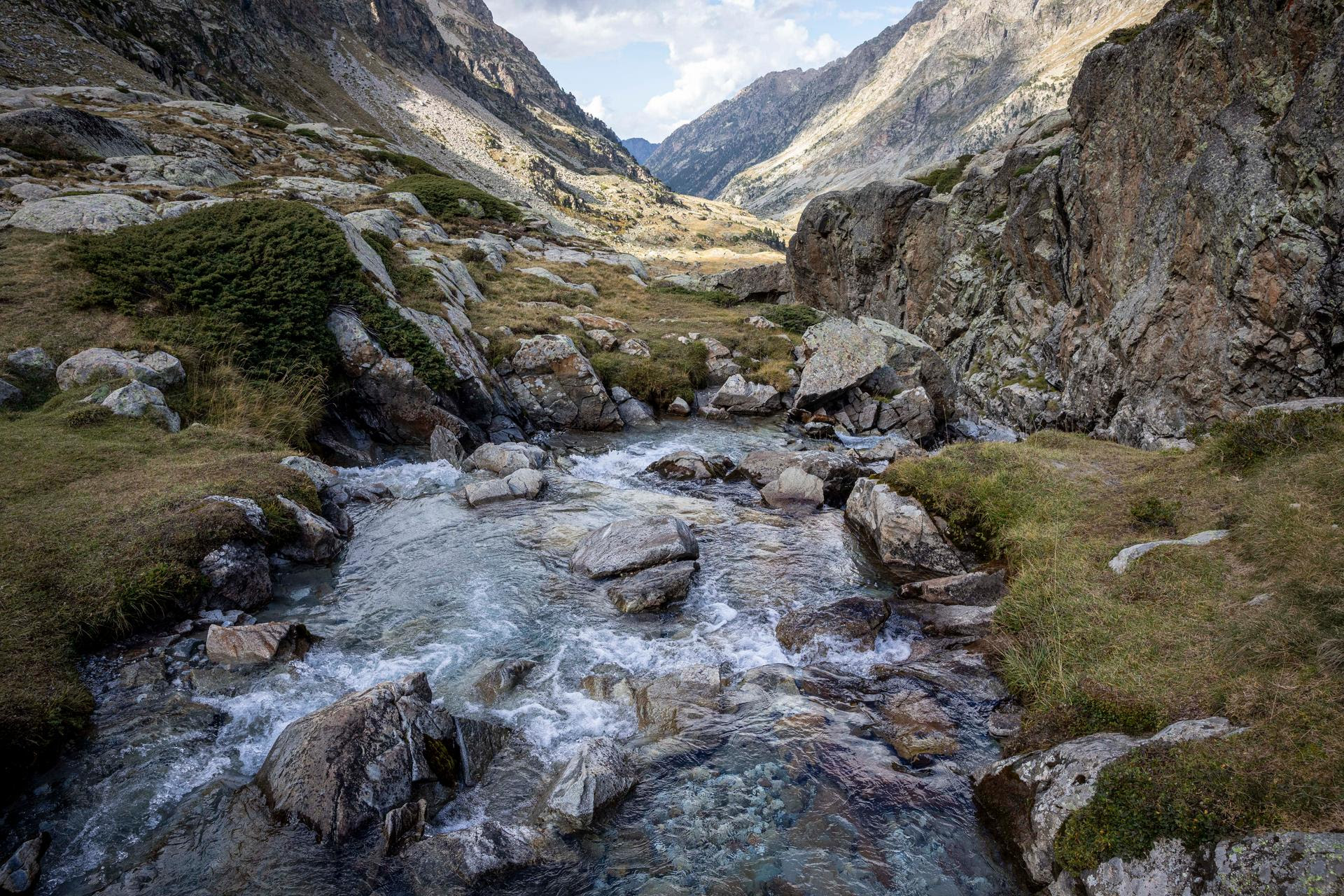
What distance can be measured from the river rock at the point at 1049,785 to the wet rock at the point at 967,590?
4.25 m

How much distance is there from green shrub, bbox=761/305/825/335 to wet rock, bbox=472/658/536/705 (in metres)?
32.8

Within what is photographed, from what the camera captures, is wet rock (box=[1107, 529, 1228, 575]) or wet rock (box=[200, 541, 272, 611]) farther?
wet rock (box=[200, 541, 272, 611])

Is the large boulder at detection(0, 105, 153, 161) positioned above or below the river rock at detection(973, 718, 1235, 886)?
above

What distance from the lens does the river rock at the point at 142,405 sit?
46.5 ft

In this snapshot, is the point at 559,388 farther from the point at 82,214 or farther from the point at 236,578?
the point at 82,214

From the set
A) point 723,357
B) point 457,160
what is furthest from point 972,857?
point 457,160

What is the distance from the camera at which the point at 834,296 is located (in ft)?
148

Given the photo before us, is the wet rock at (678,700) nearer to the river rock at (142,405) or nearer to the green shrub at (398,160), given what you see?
the river rock at (142,405)

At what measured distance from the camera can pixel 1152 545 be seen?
9.25 m

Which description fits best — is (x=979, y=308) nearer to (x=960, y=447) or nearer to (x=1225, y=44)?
(x=1225, y=44)

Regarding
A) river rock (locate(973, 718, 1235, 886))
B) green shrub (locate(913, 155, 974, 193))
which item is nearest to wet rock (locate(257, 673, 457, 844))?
river rock (locate(973, 718, 1235, 886))

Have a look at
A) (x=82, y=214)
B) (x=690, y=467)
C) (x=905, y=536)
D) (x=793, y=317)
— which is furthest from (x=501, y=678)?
(x=793, y=317)

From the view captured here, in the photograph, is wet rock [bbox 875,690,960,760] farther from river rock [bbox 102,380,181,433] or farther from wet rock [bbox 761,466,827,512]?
river rock [bbox 102,380,181,433]

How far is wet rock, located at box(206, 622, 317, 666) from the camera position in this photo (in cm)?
880
